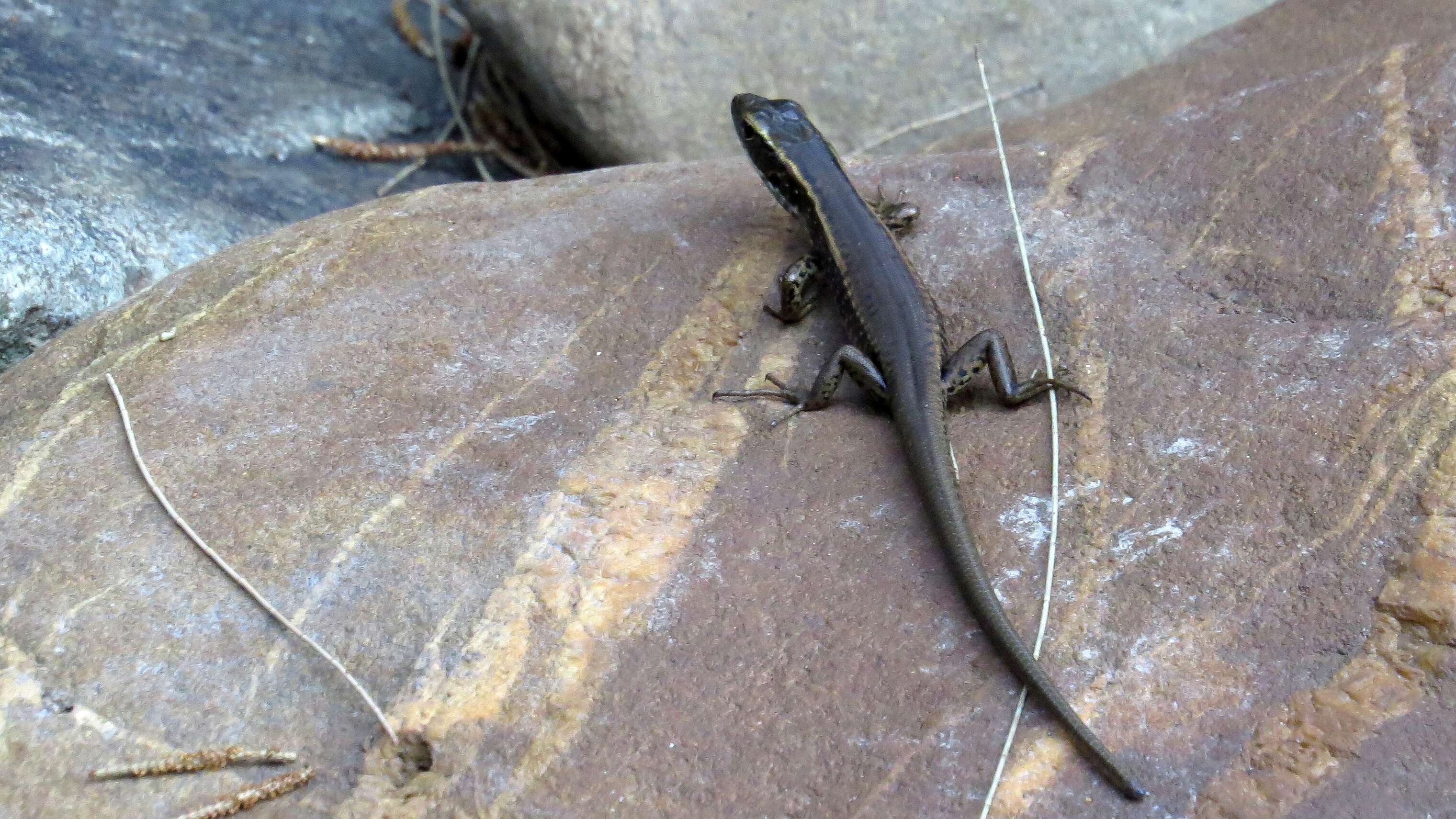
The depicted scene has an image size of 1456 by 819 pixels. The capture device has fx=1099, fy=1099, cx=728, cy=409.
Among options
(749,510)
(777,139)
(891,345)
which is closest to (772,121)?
(777,139)

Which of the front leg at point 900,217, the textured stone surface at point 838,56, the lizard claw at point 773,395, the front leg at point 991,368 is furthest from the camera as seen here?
the textured stone surface at point 838,56

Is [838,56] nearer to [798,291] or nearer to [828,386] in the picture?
[798,291]

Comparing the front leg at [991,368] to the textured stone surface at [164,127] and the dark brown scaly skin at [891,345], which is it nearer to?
the dark brown scaly skin at [891,345]

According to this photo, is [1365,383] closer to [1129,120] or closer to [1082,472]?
[1082,472]

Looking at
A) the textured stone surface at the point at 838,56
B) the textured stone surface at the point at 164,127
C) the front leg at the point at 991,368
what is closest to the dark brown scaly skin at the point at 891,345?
the front leg at the point at 991,368

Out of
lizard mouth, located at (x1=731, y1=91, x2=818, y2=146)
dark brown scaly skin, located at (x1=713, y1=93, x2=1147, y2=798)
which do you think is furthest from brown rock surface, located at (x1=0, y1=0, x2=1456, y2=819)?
lizard mouth, located at (x1=731, y1=91, x2=818, y2=146)

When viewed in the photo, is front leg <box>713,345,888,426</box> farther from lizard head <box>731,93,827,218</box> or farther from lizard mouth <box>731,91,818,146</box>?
lizard mouth <box>731,91,818,146</box>
